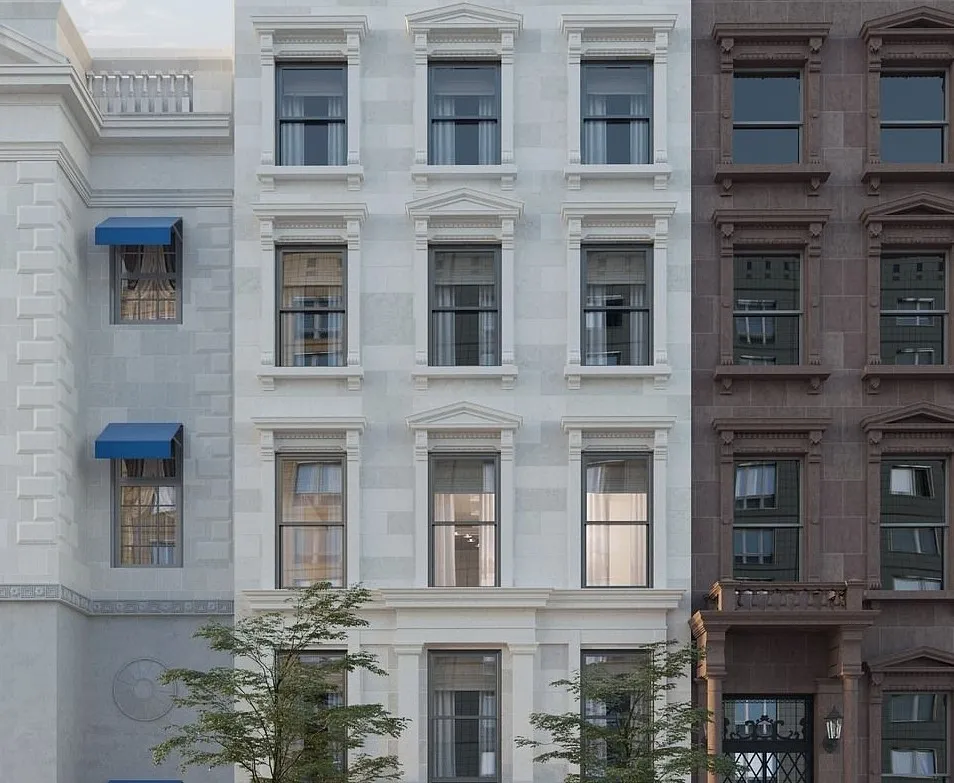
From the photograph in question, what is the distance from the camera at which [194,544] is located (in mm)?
23828

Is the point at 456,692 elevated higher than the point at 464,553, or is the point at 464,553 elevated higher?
the point at 464,553

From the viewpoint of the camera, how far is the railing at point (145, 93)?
24.7 m

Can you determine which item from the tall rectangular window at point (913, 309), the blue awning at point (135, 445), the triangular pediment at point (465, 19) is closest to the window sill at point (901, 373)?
the tall rectangular window at point (913, 309)

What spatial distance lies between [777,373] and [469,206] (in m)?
5.27

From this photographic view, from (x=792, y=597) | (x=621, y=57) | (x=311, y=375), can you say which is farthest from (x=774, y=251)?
(x=311, y=375)

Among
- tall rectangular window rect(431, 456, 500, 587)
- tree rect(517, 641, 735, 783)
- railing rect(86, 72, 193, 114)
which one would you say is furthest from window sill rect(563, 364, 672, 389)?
railing rect(86, 72, 193, 114)

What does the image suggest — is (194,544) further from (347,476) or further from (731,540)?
(731,540)

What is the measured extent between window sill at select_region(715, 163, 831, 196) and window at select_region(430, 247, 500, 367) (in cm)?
367

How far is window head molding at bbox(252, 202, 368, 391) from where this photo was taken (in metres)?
23.2

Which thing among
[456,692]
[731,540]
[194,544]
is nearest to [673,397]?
[731,540]

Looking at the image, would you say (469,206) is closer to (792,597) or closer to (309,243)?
(309,243)

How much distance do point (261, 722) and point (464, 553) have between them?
4770 mm

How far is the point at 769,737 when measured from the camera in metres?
22.9

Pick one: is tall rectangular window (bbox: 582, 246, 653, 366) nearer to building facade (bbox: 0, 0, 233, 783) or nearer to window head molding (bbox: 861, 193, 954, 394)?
window head molding (bbox: 861, 193, 954, 394)
